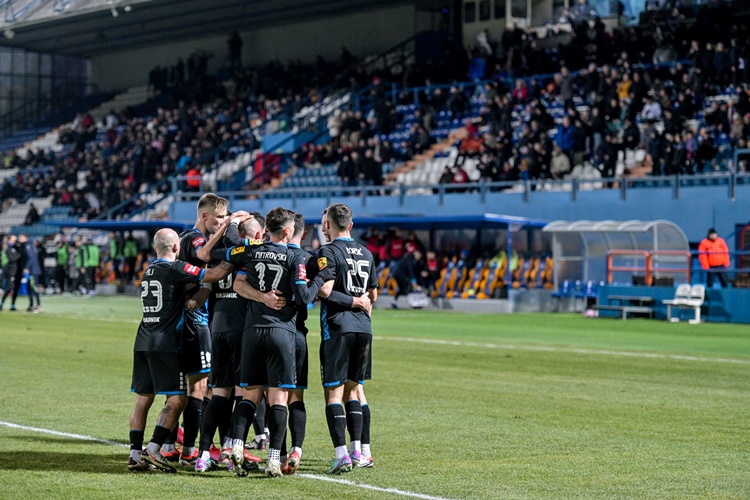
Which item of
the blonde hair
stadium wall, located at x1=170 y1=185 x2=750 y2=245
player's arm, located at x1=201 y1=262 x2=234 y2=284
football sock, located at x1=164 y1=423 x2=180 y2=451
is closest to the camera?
player's arm, located at x1=201 y1=262 x2=234 y2=284

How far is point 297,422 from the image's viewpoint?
344 inches

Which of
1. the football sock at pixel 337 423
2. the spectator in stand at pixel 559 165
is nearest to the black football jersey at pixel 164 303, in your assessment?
the football sock at pixel 337 423

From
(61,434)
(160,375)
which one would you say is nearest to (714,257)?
(61,434)

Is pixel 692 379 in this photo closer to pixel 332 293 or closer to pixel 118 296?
pixel 332 293

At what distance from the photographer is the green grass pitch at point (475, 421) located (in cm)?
830

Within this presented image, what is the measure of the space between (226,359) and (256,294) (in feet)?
1.92

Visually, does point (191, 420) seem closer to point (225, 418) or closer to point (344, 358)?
point (225, 418)

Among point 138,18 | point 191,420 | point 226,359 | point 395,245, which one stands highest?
point 138,18

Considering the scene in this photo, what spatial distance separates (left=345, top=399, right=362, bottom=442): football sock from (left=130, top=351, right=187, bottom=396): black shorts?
1.24 m

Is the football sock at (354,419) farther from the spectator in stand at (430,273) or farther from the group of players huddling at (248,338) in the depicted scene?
the spectator in stand at (430,273)

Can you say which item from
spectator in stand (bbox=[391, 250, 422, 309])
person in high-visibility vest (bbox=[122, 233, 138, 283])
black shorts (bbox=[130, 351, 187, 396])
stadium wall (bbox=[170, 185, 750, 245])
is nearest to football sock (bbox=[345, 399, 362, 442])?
black shorts (bbox=[130, 351, 187, 396])

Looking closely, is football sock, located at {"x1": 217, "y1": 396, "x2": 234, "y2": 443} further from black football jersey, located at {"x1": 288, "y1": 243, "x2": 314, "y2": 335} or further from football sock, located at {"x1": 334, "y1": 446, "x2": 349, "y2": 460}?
football sock, located at {"x1": 334, "y1": 446, "x2": 349, "y2": 460}

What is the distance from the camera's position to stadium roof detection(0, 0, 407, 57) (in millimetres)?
53969

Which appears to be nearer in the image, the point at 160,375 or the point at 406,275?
the point at 160,375
